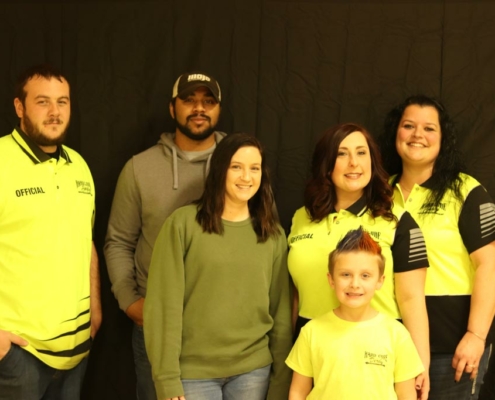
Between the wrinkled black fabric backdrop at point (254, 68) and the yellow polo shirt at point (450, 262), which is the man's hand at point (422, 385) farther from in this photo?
the wrinkled black fabric backdrop at point (254, 68)

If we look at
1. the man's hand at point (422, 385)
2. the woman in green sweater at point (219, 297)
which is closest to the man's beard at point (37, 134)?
the woman in green sweater at point (219, 297)

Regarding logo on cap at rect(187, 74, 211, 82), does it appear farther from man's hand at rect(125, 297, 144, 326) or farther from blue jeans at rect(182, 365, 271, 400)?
blue jeans at rect(182, 365, 271, 400)

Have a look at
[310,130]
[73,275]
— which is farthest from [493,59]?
[73,275]

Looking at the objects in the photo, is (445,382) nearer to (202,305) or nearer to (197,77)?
(202,305)

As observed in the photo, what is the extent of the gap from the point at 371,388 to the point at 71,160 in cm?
140

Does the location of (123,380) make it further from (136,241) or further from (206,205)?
(206,205)

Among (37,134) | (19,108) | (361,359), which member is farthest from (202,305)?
(19,108)

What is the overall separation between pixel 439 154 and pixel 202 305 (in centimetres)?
109

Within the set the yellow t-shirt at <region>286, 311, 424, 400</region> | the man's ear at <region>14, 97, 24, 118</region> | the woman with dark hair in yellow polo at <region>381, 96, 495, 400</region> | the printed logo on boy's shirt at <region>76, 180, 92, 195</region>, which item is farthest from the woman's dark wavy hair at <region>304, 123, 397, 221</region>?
the man's ear at <region>14, 97, 24, 118</region>

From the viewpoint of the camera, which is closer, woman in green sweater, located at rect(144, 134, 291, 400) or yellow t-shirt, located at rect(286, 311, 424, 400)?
yellow t-shirt, located at rect(286, 311, 424, 400)

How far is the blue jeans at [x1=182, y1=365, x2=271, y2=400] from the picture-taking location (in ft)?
6.23

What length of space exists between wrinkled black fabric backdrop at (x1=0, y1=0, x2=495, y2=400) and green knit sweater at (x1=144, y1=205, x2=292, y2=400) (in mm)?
716

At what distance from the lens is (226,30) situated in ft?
8.53

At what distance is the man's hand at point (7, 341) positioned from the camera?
1.95m
